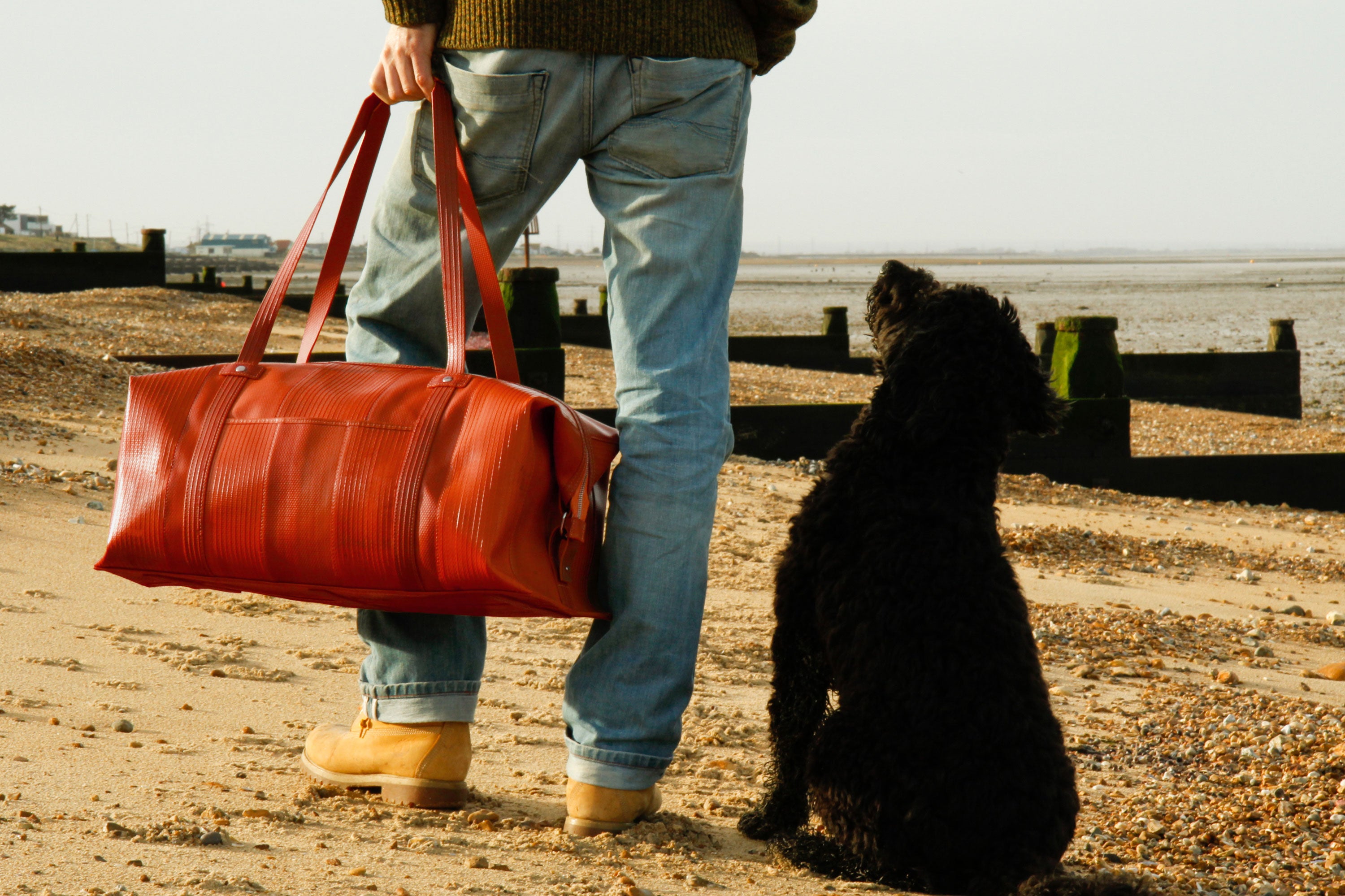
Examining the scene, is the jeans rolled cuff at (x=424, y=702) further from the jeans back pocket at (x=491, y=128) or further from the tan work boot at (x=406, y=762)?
the jeans back pocket at (x=491, y=128)

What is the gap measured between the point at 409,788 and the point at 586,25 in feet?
5.12

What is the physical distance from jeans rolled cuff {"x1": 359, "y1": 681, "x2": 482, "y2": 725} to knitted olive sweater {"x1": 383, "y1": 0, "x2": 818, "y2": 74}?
50.6 inches

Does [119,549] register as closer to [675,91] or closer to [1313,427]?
[675,91]

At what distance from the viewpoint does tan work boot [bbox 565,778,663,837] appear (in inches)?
87.8

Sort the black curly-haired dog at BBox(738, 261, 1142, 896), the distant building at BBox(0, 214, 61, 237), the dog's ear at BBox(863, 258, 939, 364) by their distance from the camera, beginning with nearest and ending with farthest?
the black curly-haired dog at BBox(738, 261, 1142, 896)
the dog's ear at BBox(863, 258, 939, 364)
the distant building at BBox(0, 214, 61, 237)

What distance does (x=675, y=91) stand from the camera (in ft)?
7.10

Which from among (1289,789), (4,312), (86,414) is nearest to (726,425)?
(1289,789)

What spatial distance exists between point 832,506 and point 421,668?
922mm

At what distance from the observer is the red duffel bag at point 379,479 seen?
1957mm

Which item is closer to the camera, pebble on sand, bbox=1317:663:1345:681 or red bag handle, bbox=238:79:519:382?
red bag handle, bbox=238:79:519:382

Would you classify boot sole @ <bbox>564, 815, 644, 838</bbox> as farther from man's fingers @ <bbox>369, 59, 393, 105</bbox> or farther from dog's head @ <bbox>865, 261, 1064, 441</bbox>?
man's fingers @ <bbox>369, 59, 393, 105</bbox>

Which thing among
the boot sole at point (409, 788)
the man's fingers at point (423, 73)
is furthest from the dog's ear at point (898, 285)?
the boot sole at point (409, 788)

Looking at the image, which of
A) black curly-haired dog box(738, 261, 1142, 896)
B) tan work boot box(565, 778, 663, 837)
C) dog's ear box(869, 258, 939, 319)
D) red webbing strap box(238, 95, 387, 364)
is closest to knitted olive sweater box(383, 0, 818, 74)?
red webbing strap box(238, 95, 387, 364)

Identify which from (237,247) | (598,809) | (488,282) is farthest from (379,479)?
(237,247)
